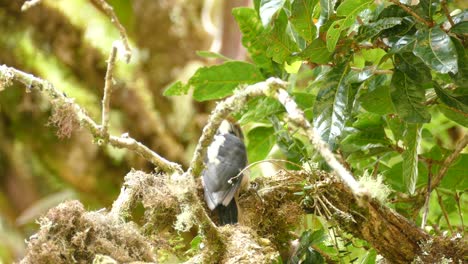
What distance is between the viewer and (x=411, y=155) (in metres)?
1.55

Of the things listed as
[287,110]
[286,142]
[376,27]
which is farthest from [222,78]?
[287,110]

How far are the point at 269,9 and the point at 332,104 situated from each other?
26cm

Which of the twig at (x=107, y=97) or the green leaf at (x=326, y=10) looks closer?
the twig at (x=107, y=97)

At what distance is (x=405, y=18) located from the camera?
1441 millimetres

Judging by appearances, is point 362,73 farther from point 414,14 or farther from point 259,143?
point 259,143

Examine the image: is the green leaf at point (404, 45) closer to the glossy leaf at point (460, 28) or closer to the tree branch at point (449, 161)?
the glossy leaf at point (460, 28)

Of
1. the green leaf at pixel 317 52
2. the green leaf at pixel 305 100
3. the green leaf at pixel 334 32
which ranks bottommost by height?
the green leaf at pixel 334 32

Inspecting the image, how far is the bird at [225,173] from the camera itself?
5.30 feet

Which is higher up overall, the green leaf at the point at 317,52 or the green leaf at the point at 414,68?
the green leaf at the point at 317,52

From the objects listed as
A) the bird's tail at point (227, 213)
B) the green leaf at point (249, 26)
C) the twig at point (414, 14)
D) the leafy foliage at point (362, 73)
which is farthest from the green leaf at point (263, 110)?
the twig at point (414, 14)

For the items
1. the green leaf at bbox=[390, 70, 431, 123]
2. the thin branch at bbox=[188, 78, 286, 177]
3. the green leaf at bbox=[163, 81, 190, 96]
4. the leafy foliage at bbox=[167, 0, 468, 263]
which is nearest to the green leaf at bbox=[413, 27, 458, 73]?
the leafy foliage at bbox=[167, 0, 468, 263]

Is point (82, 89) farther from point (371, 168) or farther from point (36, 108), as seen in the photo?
point (371, 168)

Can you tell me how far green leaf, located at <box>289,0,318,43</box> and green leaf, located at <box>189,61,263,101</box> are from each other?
0.34 meters

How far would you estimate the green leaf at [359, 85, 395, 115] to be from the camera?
1520 millimetres
